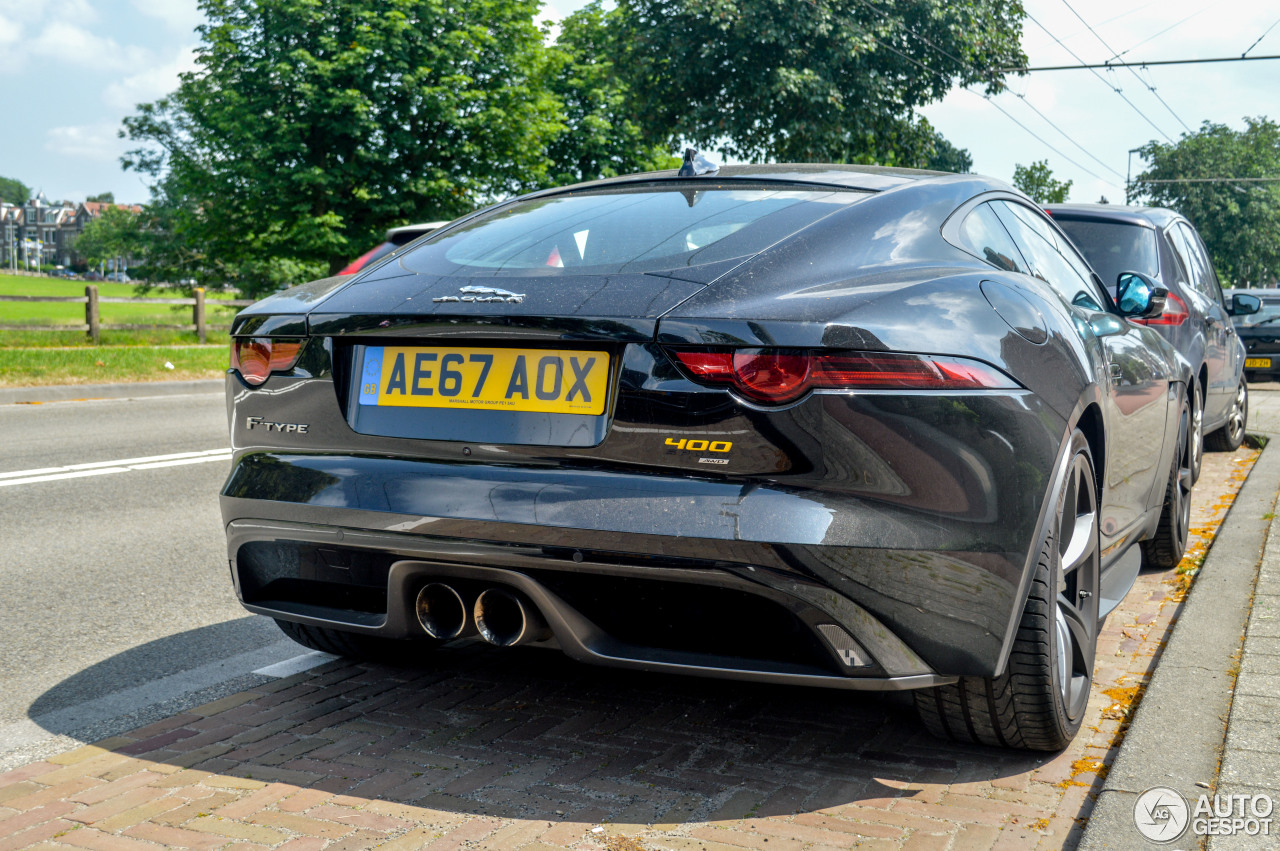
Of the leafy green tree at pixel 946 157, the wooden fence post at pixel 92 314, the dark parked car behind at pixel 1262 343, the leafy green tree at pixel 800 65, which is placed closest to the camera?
the dark parked car behind at pixel 1262 343

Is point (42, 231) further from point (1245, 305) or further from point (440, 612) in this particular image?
point (440, 612)

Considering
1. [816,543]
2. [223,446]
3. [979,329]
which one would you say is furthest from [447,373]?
[223,446]

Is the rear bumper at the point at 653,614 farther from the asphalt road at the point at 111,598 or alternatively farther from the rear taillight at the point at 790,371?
the asphalt road at the point at 111,598

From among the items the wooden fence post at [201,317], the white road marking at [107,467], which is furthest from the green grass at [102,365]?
the white road marking at [107,467]

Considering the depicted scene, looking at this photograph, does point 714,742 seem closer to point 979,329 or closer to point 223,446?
point 979,329

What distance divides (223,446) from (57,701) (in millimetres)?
6227

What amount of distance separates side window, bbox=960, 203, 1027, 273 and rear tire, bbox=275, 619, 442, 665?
1.95m

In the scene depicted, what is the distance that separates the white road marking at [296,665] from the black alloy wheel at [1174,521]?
10.8 feet

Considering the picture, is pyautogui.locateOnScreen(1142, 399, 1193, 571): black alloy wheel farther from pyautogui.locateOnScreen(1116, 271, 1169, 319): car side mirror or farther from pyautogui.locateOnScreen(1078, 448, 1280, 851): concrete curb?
pyautogui.locateOnScreen(1116, 271, 1169, 319): car side mirror

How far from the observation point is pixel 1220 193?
214ft

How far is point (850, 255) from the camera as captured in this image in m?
2.69

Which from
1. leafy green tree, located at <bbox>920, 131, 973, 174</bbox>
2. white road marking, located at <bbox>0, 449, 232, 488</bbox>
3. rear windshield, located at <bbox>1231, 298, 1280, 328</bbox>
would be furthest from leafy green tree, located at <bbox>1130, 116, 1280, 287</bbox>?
white road marking, located at <bbox>0, 449, 232, 488</bbox>

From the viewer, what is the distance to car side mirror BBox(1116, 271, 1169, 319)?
420 cm

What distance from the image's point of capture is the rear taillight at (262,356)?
9.30 feet
